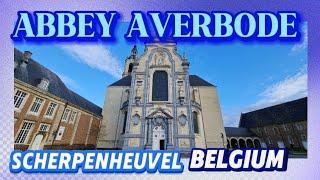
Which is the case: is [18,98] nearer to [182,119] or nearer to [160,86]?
[160,86]

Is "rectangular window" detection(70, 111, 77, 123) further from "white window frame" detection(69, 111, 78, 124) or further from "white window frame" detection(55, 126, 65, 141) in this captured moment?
"white window frame" detection(55, 126, 65, 141)

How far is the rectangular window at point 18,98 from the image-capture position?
36.3ft

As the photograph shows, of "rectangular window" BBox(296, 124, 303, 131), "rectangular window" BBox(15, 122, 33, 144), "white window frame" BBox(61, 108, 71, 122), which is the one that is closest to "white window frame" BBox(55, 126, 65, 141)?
"white window frame" BBox(61, 108, 71, 122)

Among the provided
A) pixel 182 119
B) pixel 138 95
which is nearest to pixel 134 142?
pixel 138 95

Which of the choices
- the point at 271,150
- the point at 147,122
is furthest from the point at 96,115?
the point at 271,150

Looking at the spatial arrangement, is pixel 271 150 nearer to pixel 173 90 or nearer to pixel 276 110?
pixel 173 90

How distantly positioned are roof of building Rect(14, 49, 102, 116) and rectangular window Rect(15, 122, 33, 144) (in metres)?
2.36

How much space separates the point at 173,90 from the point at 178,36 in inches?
283

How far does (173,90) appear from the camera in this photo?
16438 mm

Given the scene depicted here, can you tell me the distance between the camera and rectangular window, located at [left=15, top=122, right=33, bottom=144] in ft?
37.5

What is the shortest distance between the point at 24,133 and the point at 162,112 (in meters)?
8.74

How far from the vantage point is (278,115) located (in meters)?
18.5

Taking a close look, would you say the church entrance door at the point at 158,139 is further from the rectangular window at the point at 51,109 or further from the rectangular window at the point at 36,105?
the rectangular window at the point at 36,105

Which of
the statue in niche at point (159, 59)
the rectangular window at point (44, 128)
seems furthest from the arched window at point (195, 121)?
the rectangular window at point (44, 128)
